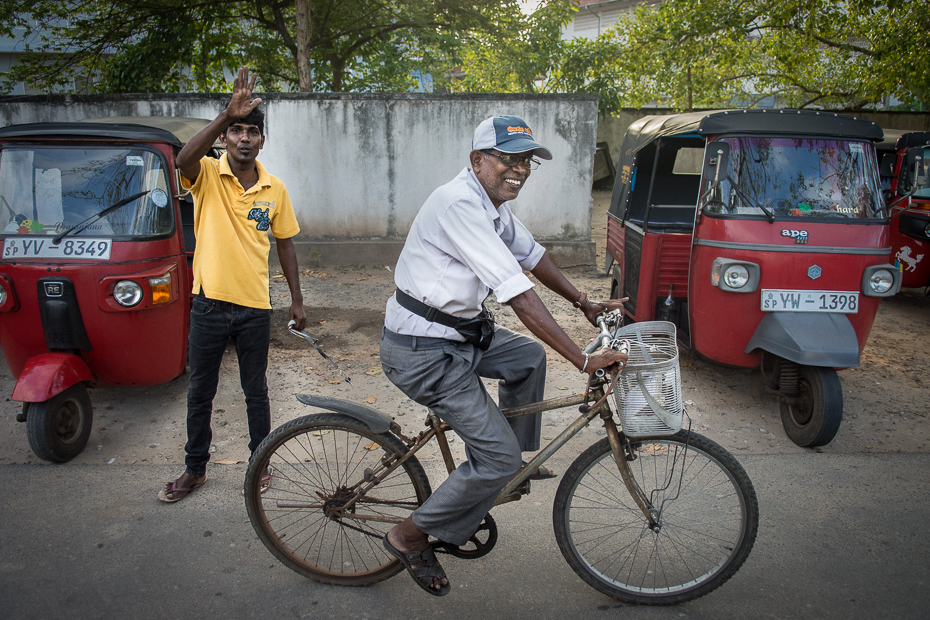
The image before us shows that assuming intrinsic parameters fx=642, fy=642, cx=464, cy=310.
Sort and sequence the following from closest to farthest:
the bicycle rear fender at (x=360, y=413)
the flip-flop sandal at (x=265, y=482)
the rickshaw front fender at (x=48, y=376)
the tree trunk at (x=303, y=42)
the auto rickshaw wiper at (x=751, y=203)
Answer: the bicycle rear fender at (x=360, y=413) → the flip-flop sandal at (x=265, y=482) → the rickshaw front fender at (x=48, y=376) → the auto rickshaw wiper at (x=751, y=203) → the tree trunk at (x=303, y=42)

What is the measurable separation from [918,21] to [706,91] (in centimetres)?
466

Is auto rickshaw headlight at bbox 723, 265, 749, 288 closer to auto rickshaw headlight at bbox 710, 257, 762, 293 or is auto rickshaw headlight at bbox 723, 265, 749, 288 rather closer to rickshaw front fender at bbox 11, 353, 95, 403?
auto rickshaw headlight at bbox 710, 257, 762, 293

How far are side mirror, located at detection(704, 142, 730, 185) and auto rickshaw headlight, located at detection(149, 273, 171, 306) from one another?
3.68m

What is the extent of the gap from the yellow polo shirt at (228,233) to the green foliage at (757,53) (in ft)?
28.1

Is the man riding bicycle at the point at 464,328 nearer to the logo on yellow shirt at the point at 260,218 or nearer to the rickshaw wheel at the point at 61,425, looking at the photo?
the logo on yellow shirt at the point at 260,218

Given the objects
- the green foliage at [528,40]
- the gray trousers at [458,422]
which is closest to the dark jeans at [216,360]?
the gray trousers at [458,422]

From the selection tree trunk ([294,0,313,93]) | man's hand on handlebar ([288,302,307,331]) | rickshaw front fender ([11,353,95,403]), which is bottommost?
rickshaw front fender ([11,353,95,403])

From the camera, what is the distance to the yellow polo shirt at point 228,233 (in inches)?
124

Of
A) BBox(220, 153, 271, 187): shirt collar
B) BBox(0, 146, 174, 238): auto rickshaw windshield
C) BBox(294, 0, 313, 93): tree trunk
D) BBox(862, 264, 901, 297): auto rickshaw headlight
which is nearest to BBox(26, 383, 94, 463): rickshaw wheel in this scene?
BBox(0, 146, 174, 238): auto rickshaw windshield

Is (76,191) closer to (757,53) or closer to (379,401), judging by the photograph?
(379,401)

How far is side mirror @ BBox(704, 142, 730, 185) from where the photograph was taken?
4453mm

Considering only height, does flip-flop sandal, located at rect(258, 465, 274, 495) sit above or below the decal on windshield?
below

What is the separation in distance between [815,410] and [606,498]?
1710 mm

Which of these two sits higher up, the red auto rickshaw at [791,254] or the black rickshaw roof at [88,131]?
the black rickshaw roof at [88,131]
